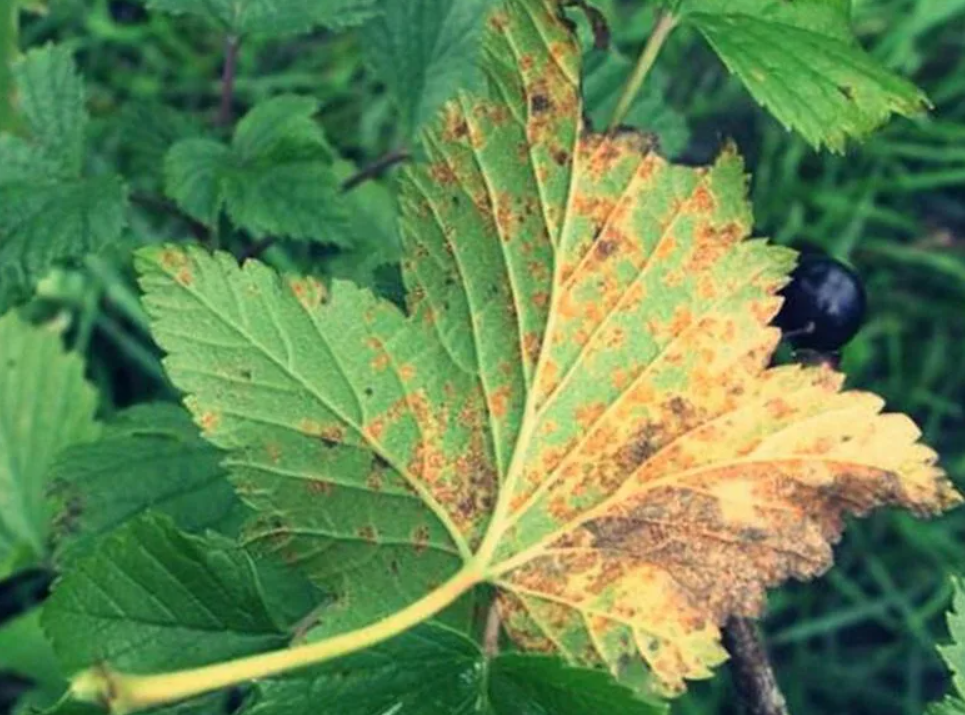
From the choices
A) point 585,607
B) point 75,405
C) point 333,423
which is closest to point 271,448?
point 333,423

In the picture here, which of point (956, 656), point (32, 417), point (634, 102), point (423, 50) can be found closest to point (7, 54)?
point (32, 417)

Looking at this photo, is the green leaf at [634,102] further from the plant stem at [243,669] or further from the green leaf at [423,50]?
the plant stem at [243,669]

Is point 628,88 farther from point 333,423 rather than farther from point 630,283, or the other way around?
point 333,423

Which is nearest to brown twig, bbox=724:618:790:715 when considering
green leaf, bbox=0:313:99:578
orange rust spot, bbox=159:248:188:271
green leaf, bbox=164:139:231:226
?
orange rust spot, bbox=159:248:188:271

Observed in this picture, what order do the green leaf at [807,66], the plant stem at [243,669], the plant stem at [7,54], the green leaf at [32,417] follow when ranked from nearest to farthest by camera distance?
the plant stem at [243,669], the green leaf at [807,66], the green leaf at [32,417], the plant stem at [7,54]

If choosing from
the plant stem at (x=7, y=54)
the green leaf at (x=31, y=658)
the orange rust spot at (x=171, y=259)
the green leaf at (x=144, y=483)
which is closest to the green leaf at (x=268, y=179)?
the green leaf at (x=144, y=483)
